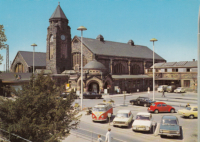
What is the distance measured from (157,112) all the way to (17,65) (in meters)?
61.0

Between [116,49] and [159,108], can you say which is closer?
[159,108]

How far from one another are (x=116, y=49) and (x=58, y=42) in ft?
67.6

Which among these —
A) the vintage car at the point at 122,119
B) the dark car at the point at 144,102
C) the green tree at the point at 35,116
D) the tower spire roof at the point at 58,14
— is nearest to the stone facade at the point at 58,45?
the tower spire roof at the point at 58,14

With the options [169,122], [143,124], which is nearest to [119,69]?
[143,124]

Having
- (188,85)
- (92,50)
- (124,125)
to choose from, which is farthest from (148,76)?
(124,125)

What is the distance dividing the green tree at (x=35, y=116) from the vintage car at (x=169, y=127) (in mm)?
8760

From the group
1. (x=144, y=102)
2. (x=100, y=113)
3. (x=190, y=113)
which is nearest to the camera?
(x=100, y=113)

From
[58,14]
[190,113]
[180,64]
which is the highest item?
[58,14]

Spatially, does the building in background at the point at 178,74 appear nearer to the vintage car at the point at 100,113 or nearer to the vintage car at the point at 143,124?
the vintage car at the point at 100,113

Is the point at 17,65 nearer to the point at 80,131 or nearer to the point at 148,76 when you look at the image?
the point at 148,76

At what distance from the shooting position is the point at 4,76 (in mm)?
51844

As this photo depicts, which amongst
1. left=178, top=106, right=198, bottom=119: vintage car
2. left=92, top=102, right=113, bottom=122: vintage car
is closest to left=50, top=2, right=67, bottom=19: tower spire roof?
left=92, top=102, right=113, bottom=122: vintage car

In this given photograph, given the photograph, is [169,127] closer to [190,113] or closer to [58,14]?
[190,113]

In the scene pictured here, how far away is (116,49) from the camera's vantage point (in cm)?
7394
